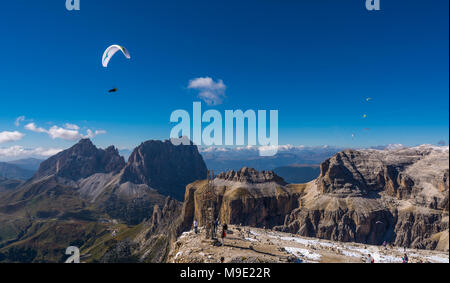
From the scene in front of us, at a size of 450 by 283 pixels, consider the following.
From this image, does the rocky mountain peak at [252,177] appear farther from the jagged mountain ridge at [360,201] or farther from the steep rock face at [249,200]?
the jagged mountain ridge at [360,201]

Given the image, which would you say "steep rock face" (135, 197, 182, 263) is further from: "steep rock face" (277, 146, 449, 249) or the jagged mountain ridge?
"steep rock face" (277, 146, 449, 249)

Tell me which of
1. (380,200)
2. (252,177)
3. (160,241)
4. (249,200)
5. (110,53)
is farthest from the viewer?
(160,241)

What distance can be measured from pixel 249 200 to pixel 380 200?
3235 inches

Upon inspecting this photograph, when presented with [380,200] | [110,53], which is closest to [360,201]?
[380,200]

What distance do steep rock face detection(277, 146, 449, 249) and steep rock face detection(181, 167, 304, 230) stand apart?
32.9 ft

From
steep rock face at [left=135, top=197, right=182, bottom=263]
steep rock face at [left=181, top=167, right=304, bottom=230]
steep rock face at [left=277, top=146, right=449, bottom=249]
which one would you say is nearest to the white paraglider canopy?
steep rock face at [left=181, top=167, right=304, bottom=230]

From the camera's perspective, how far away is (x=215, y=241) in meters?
33.4

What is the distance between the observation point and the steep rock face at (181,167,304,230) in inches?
5994

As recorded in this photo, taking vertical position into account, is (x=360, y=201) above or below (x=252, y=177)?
below

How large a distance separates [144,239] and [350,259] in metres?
193

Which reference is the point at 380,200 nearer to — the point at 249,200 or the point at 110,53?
the point at 249,200

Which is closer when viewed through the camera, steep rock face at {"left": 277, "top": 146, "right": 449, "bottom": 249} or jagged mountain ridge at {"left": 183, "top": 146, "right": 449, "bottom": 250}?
steep rock face at {"left": 277, "top": 146, "right": 449, "bottom": 249}

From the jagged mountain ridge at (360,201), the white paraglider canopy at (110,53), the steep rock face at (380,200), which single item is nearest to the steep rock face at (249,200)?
the jagged mountain ridge at (360,201)

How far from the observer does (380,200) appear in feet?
464
